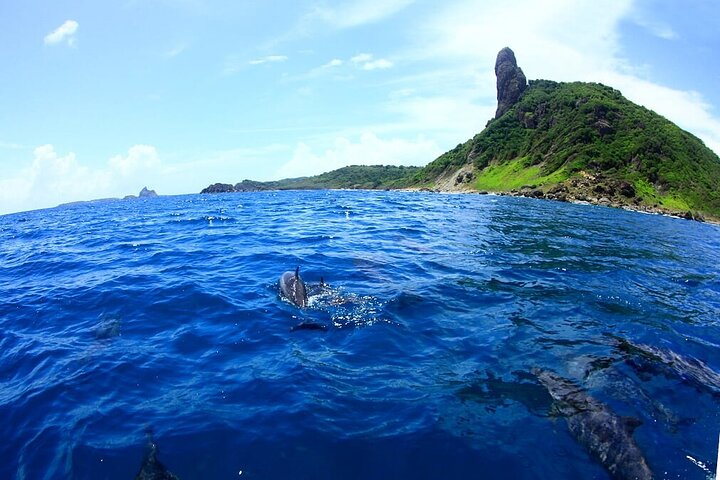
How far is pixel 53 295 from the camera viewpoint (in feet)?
53.1

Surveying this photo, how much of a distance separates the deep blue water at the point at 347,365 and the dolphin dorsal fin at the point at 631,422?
0.12m

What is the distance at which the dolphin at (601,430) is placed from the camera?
6.99 m

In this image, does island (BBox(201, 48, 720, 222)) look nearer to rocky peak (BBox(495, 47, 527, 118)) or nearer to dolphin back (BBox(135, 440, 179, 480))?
rocky peak (BBox(495, 47, 527, 118))

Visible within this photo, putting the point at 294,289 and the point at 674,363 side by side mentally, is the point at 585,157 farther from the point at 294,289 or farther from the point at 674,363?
the point at 294,289

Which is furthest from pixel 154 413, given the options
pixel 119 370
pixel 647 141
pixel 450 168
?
pixel 450 168

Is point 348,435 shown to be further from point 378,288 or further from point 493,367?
point 378,288

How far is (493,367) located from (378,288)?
21.5 ft

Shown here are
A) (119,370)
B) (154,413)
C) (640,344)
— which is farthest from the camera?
(640,344)

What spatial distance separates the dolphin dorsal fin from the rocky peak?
165 m

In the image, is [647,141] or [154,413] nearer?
[154,413]

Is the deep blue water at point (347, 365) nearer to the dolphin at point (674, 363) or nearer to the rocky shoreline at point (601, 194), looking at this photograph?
the dolphin at point (674, 363)

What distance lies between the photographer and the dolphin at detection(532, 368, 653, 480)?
6.99m

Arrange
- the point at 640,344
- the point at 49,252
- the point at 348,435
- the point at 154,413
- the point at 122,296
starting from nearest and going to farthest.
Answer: the point at 348,435, the point at 154,413, the point at 640,344, the point at 122,296, the point at 49,252

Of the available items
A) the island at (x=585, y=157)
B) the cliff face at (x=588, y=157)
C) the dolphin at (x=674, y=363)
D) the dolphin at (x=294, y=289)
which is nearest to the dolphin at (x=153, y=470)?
the dolphin at (x=294, y=289)
